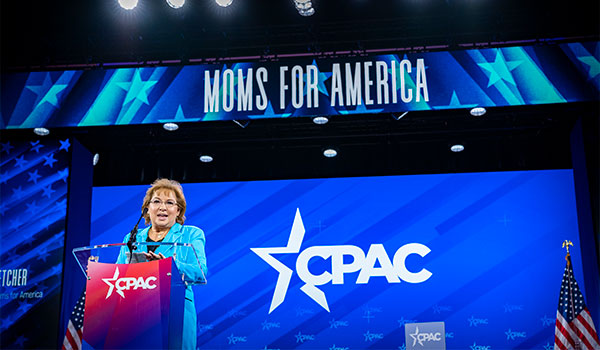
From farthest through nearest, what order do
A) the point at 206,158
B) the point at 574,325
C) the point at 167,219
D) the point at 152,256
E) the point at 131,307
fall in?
1. the point at 206,158
2. the point at 574,325
3. the point at 167,219
4. the point at 152,256
5. the point at 131,307

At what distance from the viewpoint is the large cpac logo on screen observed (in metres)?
7.89

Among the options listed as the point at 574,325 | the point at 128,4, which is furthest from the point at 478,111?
the point at 128,4

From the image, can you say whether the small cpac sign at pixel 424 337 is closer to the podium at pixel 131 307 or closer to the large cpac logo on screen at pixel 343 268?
the large cpac logo on screen at pixel 343 268

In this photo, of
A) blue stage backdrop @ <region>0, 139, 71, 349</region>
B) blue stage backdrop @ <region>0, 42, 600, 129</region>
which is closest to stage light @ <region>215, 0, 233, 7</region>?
blue stage backdrop @ <region>0, 42, 600, 129</region>

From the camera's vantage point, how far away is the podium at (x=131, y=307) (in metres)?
3.01

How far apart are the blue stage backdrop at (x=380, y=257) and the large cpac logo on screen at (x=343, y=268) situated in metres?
0.01

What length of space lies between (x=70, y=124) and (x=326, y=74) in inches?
110

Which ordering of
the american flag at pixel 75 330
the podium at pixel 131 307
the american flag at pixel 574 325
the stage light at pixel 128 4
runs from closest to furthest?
1. the podium at pixel 131 307
2. the american flag at pixel 574 325
3. the american flag at pixel 75 330
4. the stage light at pixel 128 4

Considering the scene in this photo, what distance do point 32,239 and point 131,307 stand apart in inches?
177

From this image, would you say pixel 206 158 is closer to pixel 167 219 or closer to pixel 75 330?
pixel 75 330

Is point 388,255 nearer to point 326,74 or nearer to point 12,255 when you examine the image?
point 326,74

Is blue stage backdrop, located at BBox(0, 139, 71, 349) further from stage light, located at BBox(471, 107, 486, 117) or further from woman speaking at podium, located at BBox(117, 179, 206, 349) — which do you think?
stage light, located at BBox(471, 107, 486, 117)

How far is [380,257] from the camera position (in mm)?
7969

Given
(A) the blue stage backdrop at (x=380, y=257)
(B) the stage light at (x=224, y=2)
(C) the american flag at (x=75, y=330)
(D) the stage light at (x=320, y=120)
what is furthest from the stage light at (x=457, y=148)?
(C) the american flag at (x=75, y=330)
